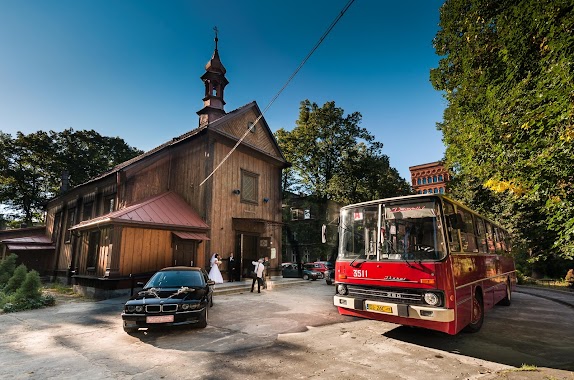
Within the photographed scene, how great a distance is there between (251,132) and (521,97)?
14.7m

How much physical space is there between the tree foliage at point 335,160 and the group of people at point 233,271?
1498 cm

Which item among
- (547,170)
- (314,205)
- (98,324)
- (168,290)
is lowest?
(98,324)

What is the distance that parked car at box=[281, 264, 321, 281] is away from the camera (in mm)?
21609

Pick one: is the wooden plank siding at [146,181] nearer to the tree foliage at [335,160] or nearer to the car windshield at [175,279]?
the car windshield at [175,279]

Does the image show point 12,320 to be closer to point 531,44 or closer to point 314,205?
point 531,44

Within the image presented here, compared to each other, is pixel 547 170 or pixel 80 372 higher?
pixel 547 170

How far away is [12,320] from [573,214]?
546 inches

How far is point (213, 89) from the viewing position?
21.2 m

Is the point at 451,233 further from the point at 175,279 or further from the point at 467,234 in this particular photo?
the point at 175,279

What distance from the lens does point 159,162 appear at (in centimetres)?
1752

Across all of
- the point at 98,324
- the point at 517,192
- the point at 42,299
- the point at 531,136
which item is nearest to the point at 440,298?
the point at 531,136

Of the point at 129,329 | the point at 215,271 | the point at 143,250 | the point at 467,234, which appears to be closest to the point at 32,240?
the point at 143,250

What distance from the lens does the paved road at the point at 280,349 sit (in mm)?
4582

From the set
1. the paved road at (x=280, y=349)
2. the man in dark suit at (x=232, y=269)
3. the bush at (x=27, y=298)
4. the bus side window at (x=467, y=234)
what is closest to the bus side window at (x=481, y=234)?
the bus side window at (x=467, y=234)
